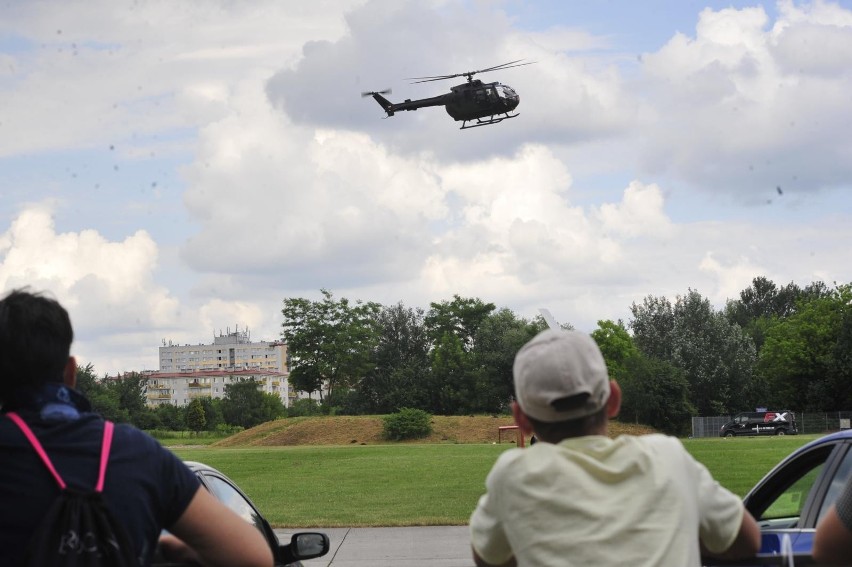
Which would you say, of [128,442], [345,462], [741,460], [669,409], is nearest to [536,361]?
[128,442]

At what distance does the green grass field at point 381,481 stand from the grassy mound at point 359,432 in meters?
19.2

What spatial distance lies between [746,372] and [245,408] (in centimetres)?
5047

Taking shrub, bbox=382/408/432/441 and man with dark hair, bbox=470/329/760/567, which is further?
shrub, bbox=382/408/432/441

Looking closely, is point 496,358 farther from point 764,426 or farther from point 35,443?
point 35,443

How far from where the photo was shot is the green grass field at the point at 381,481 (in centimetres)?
2114

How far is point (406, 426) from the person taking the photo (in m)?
65.4

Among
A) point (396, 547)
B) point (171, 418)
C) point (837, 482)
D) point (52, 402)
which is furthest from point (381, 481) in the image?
point (171, 418)

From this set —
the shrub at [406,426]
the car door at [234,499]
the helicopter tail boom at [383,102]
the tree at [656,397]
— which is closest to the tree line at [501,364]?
the tree at [656,397]

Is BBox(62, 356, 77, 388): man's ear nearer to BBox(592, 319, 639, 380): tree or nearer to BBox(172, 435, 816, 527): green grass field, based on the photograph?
BBox(172, 435, 816, 527): green grass field

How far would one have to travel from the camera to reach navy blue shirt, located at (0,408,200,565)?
8.10ft

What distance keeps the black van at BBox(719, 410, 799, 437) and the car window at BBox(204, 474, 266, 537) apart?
72.2 metres

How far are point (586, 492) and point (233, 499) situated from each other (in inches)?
138

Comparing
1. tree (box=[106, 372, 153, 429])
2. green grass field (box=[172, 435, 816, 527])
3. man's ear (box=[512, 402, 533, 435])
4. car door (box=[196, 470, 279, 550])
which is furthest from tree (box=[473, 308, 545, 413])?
man's ear (box=[512, 402, 533, 435])

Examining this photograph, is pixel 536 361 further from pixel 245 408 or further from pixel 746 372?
pixel 245 408
